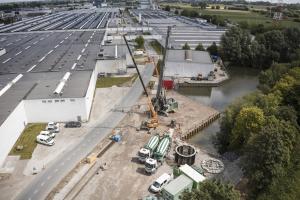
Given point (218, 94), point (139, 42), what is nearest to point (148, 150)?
point (218, 94)

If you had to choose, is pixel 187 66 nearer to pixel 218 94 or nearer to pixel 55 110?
pixel 218 94

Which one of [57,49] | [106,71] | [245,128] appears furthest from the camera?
[57,49]

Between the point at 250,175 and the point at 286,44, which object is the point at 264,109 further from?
the point at 286,44

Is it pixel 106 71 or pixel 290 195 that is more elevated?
pixel 106 71

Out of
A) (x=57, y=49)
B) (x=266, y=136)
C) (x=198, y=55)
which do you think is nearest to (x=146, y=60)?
(x=198, y=55)

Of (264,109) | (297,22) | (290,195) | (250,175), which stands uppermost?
(297,22)

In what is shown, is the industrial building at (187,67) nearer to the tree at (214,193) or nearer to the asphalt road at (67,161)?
the asphalt road at (67,161)

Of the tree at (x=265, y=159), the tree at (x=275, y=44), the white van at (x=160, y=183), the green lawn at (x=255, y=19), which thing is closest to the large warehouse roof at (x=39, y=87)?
the white van at (x=160, y=183)
